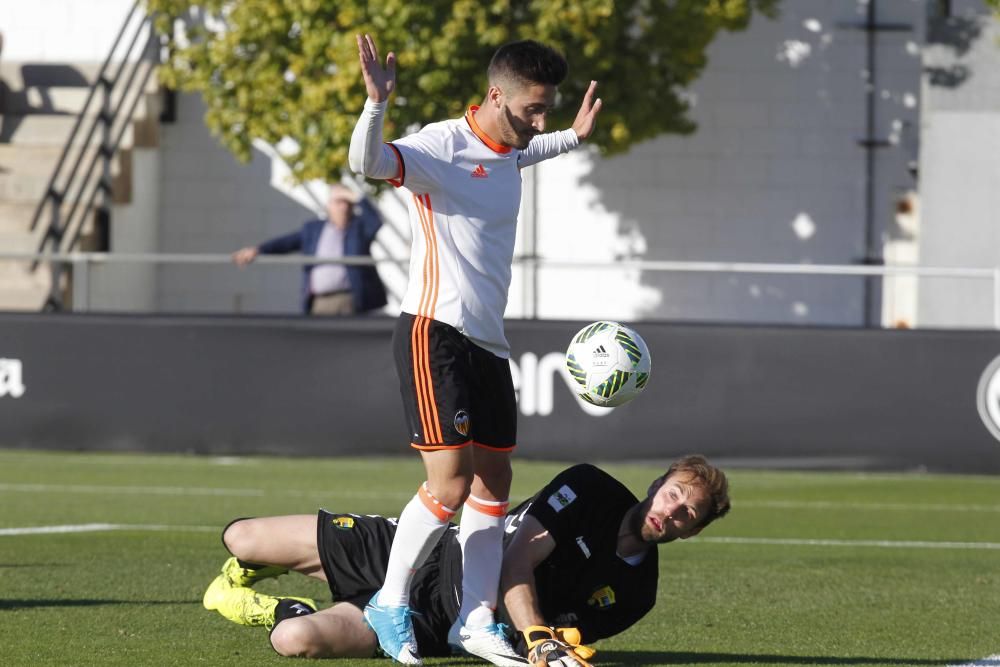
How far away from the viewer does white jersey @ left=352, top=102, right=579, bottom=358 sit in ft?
19.9

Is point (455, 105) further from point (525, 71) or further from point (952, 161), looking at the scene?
point (525, 71)

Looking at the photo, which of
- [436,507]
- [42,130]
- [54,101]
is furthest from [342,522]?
[54,101]

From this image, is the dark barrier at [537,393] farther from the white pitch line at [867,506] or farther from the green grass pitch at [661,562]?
the white pitch line at [867,506]

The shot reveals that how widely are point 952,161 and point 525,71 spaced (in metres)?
17.1

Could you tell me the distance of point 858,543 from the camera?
10.1 meters

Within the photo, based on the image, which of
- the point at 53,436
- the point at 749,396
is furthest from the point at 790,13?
the point at 53,436

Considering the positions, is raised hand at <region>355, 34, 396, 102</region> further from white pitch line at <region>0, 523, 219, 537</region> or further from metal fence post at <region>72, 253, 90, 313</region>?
→ metal fence post at <region>72, 253, 90, 313</region>

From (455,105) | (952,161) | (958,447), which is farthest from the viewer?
(952,161)

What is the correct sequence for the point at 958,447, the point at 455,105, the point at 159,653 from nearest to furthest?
the point at 159,653 → the point at 958,447 → the point at 455,105

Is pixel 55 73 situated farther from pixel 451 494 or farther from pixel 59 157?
pixel 451 494

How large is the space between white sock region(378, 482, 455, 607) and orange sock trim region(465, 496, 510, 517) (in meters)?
0.14

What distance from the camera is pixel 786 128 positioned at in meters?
23.2

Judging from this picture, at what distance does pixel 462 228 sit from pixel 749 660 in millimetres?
1890

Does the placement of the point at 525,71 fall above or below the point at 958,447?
above
